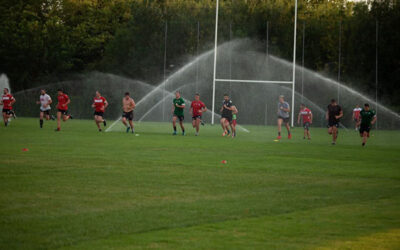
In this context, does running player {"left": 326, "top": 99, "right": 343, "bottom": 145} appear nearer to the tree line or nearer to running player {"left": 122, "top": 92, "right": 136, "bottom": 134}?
running player {"left": 122, "top": 92, "right": 136, "bottom": 134}

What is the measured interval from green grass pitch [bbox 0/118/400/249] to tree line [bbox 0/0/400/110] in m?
39.8

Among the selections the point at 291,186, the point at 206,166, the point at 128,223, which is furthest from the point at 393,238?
the point at 206,166

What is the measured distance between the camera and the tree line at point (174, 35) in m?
56.3

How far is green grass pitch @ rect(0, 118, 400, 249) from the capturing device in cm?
774

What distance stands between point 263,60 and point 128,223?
5024 centimetres

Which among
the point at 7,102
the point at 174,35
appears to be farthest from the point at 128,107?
the point at 174,35

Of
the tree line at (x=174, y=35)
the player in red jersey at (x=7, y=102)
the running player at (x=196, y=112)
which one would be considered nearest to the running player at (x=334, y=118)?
the running player at (x=196, y=112)

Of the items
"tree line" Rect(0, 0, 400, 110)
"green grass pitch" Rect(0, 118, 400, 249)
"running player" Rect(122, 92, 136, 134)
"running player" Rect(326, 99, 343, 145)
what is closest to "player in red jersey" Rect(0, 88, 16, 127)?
"running player" Rect(122, 92, 136, 134)

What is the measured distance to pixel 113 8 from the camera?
254ft

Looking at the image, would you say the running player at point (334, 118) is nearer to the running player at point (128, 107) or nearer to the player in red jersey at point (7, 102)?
the running player at point (128, 107)

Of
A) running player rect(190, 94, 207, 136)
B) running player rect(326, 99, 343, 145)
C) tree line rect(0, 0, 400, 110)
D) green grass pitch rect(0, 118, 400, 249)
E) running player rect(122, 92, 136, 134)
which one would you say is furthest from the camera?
tree line rect(0, 0, 400, 110)

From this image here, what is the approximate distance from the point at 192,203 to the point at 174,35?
53035mm

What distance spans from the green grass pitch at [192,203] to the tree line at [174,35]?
131 ft

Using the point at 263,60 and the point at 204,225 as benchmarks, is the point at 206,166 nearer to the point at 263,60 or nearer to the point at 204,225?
the point at 204,225
